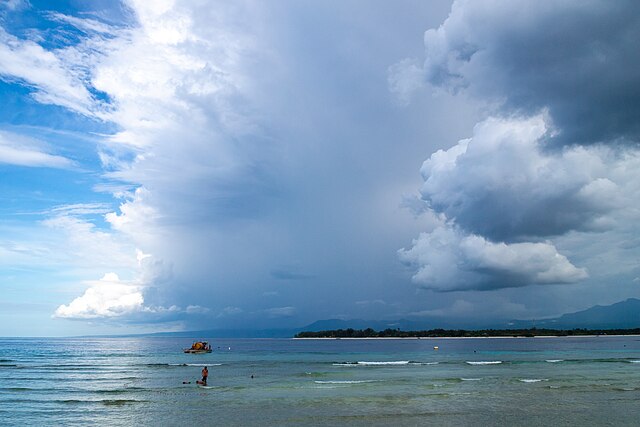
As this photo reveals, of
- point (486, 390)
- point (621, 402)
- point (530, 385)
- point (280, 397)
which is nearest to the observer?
point (621, 402)

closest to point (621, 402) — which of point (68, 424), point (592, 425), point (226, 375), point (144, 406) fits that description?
point (592, 425)

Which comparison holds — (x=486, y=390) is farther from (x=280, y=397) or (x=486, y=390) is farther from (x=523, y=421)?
(x=280, y=397)

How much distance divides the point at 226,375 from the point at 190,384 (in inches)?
420

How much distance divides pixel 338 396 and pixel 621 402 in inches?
884

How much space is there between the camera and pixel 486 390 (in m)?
45.1

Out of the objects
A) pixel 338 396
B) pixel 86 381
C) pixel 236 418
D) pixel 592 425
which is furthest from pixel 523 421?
pixel 86 381

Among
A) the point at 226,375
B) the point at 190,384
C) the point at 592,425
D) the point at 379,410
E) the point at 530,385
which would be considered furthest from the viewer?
the point at 226,375

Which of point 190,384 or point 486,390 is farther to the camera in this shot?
point 190,384

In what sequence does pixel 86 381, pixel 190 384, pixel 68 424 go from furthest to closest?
pixel 86 381, pixel 190 384, pixel 68 424

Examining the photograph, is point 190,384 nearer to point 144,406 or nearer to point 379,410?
point 144,406

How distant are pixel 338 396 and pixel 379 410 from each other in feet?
25.9

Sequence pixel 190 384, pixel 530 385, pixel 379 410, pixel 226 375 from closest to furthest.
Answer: pixel 379 410
pixel 530 385
pixel 190 384
pixel 226 375

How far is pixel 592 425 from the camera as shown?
2955 cm

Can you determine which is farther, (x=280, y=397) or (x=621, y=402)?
(x=280, y=397)
